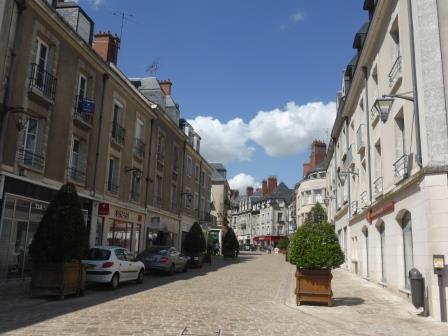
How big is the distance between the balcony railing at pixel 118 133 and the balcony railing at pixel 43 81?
5.57 metres

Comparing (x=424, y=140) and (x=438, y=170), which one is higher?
(x=424, y=140)

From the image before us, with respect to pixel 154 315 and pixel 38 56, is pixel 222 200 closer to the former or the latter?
pixel 38 56

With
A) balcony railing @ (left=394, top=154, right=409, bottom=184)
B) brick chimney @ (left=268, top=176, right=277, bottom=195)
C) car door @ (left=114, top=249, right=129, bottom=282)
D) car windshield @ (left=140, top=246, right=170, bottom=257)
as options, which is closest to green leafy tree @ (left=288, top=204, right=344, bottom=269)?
balcony railing @ (left=394, top=154, right=409, bottom=184)

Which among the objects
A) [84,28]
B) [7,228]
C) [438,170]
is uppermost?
[84,28]

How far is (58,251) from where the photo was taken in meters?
11.7

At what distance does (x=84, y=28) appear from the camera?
773 inches

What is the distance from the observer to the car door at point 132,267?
15.7m

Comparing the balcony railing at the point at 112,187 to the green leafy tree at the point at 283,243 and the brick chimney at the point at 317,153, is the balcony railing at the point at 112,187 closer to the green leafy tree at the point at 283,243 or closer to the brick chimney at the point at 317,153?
the green leafy tree at the point at 283,243

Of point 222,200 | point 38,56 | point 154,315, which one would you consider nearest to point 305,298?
point 154,315

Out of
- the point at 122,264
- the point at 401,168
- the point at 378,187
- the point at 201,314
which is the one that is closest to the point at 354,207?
the point at 378,187

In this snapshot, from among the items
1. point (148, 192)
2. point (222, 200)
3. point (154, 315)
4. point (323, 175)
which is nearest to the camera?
point (154, 315)

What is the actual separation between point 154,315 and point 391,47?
1098cm

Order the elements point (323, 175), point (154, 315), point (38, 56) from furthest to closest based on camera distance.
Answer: point (323, 175) → point (38, 56) → point (154, 315)

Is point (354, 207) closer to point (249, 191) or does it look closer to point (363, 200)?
point (363, 200)
